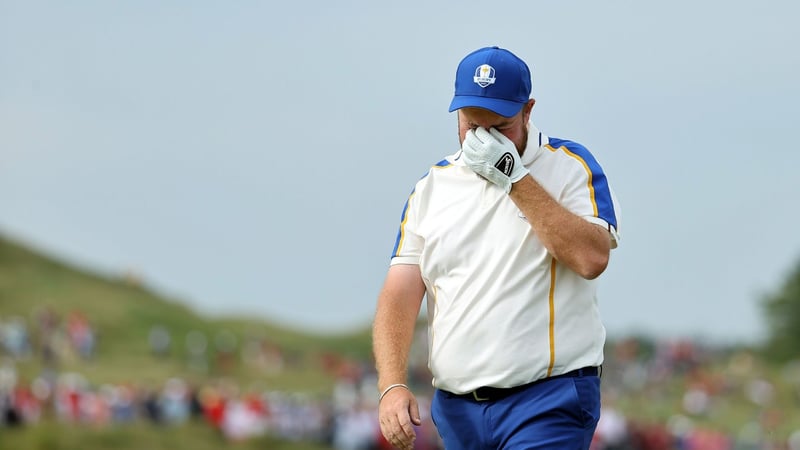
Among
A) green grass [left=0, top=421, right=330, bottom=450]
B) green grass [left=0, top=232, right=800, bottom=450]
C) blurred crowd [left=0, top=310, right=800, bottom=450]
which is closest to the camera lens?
green grass [left=0, top=421, right=330, bottom=450]

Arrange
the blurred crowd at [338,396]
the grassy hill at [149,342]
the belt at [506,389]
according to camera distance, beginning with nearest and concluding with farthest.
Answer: the belt at [506,389] < the blurred crowd at [338,396] < the grassy hill at [149,342]

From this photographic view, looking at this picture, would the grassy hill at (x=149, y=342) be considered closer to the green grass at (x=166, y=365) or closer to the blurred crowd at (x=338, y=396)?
the green grass at (x=166, y=365)

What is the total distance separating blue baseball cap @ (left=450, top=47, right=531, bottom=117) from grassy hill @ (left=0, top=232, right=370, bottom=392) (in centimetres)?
3580

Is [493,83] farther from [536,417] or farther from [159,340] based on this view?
[159,340]

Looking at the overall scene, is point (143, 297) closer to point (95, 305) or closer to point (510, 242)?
point (95, 305)

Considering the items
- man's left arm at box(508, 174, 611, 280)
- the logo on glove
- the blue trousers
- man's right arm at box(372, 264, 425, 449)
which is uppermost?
the logo on glove

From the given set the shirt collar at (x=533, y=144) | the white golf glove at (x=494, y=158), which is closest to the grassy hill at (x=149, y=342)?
the shirt collar at (x=533, y=144)

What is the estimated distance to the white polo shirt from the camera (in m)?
5.33

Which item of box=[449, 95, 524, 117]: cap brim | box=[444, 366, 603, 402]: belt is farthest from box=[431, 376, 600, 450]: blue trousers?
box=[449, 95, 524, 117]: cap brim

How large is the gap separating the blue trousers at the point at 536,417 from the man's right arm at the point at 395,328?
0.24 meters

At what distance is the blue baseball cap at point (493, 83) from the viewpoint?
5.25 m

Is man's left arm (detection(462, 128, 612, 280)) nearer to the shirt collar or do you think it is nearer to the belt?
the shirt collar

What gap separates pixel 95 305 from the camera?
60.3 metres

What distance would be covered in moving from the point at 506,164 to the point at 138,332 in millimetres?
53078
